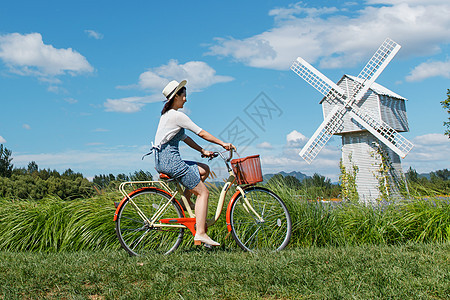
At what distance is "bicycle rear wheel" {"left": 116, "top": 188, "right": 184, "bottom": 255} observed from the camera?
434 centimetres

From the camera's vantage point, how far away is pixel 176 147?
415 cm

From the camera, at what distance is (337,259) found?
354 cm

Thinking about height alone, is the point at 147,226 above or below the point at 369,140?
below

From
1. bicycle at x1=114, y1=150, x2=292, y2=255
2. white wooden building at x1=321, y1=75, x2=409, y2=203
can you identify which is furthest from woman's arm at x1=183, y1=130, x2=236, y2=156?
white wooden building at x1=321, y1=75, x2=409, y2=203

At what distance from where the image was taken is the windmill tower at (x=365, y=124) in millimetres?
15688

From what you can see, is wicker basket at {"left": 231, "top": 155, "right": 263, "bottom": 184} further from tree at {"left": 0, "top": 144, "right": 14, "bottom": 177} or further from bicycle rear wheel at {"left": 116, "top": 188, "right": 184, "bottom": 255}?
tree at {"left": 0, "top": 144, "right": 14, "bottom": 177}

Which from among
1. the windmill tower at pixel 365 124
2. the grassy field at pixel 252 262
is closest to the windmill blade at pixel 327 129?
the windmill tower at pixel 365 124

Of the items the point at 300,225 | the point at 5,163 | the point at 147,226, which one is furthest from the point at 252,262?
the point at 5,163

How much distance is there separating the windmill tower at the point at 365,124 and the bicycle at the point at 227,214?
38.2ft

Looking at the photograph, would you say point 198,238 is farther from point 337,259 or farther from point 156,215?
point 337,259

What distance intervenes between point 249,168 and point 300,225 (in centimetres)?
133

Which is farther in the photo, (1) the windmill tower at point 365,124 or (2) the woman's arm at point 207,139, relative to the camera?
(1) the windmill tower at point 365,124

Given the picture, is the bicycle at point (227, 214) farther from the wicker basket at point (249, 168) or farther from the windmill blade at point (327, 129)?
the windmill blade at point (327, 129)

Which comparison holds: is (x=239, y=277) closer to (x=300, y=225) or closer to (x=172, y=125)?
(x=172, y=125)
